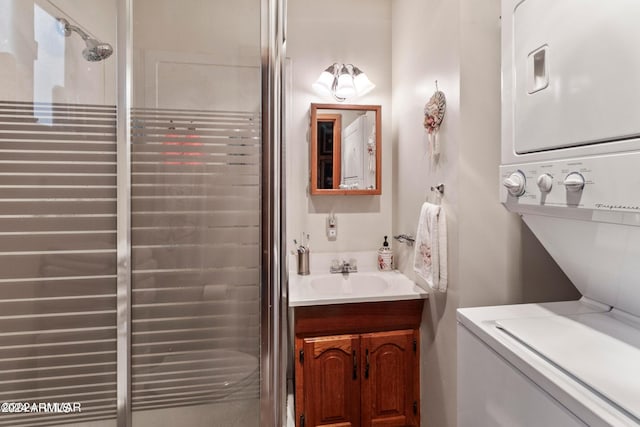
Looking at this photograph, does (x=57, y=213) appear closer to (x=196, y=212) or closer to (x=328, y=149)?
(x=196, y=212)

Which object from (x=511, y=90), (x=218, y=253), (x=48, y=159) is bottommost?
(x=218, y=253)

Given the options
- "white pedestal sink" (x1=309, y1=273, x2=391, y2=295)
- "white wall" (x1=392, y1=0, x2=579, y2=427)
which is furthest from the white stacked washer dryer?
"white pedestal sink" (x1=309, y1=273, x2=391, y2=295)

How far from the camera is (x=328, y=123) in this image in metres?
1.96

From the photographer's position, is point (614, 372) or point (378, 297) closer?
point (614, 372)

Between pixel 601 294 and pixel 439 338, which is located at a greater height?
pixel 601 294

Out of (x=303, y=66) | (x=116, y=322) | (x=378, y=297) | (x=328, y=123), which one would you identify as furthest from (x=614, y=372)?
(x=303, y=66)

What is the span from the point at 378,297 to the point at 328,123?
1133mm

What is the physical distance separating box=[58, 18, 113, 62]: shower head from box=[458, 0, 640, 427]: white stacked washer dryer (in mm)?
1186

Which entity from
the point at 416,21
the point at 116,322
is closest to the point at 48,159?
the point at 116,322

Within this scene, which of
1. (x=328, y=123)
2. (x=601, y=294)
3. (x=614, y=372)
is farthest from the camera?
(x=328, y=123)

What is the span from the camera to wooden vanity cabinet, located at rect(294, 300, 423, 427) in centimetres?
153

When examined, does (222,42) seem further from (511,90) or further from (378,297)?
(378,297)

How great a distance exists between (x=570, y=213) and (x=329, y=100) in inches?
61.1

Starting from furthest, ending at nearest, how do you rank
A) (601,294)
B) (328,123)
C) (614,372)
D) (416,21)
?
(328,123) < (416,21) < (601,294) < (614,372)
